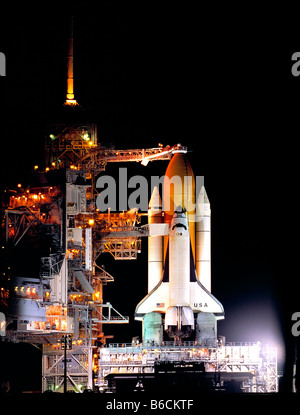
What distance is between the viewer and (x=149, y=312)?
268ft

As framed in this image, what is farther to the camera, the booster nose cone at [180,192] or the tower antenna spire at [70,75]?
the tower antenna spire at [70,75]

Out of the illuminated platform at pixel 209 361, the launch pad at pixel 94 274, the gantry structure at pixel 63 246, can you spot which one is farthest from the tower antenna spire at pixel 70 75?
the illuminated platform at pixel 209 361

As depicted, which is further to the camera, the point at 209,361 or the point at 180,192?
the point at 180,192

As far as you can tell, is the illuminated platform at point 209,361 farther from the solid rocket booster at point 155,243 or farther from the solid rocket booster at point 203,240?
the solid rocket booster at point 155,243

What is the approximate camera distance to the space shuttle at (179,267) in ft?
262

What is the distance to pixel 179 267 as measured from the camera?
263ft

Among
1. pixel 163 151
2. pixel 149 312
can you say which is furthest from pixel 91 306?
pixel 163 151

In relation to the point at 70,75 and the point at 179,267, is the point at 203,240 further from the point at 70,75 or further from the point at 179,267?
the point at 70,75

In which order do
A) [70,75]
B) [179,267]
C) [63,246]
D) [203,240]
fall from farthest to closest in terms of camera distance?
1. [70,75]
2. [203,240]
3. [63,246]
4. [179,267]

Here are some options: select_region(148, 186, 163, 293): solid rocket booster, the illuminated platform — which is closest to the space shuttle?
select_region(148, 186, 163, 293): solid rocket booster

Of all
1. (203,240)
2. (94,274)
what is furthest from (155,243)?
(94,274)

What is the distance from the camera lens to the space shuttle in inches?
3145
